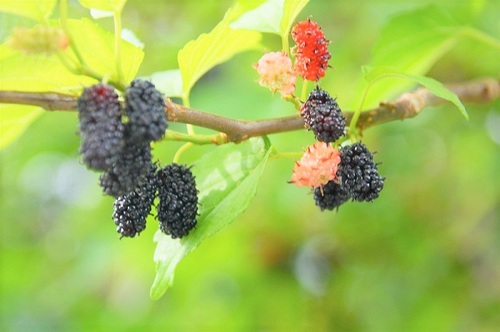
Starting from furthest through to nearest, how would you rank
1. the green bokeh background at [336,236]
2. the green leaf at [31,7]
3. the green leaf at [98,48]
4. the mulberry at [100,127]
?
the green bokeh background at [336,236] < the green leaf at [98,48] < the green leaf at [31,7] < the mulberry at [100,127]

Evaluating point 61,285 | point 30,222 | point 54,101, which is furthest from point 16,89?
point 30,222

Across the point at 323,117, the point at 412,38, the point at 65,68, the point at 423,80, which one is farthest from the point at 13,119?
the point at 412,38

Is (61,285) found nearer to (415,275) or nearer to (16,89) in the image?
(415,275)

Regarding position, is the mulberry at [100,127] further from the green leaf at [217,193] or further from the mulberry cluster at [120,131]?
the green leaf at [217,193]

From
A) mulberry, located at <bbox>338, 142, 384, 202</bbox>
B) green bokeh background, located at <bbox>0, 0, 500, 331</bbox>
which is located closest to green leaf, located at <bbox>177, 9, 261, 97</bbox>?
mulberry, located at <bbox>338, 142, 384, 202</bbox>

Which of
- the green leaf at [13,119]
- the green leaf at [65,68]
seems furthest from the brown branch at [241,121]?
the green leaf at [13,119]
